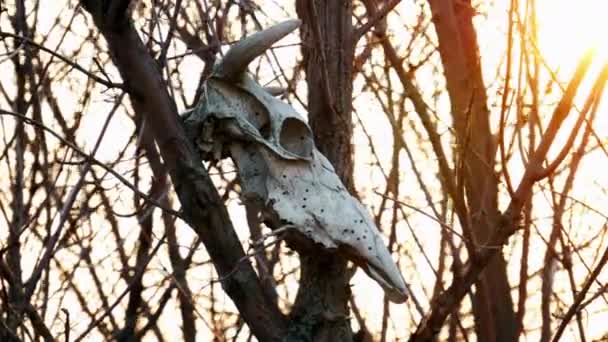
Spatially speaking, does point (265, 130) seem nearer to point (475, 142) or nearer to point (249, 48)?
point (249, 48)

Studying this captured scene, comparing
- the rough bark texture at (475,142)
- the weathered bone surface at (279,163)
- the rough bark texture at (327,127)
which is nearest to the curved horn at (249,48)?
the weathered bone surface at (279,163)

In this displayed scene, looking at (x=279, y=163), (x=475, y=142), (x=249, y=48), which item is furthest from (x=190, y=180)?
(x=475, y=142)

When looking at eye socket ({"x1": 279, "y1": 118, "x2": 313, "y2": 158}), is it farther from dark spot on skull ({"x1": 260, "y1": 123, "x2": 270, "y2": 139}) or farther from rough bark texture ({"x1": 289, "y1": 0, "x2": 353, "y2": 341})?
rough bark texture ({"x1": 289, "y1": 0, "x2": 353, "y2": 341})

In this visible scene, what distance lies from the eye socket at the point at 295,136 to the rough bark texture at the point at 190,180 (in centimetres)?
20

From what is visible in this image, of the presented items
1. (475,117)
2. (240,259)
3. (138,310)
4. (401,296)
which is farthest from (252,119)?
(138,310)

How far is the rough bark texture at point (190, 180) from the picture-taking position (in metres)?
2.65

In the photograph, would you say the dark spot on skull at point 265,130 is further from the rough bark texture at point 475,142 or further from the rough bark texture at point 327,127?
the rough bark texture at point 475,142

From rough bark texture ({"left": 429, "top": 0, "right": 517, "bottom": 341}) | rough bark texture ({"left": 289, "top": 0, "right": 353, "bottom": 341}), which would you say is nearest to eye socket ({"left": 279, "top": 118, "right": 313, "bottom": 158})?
rough bark texture ({"left": 289, "top": 0, "right": 353, "bottom": 341})

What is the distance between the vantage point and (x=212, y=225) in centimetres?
265

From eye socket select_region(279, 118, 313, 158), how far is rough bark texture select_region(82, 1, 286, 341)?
0.20m

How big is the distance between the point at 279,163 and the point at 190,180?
20 cm

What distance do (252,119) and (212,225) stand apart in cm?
27

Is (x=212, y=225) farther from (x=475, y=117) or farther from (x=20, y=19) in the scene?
(x=20, y=19)

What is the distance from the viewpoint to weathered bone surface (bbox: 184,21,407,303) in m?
2.58
